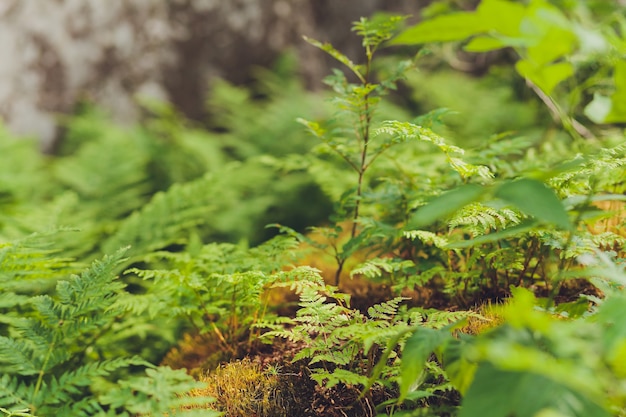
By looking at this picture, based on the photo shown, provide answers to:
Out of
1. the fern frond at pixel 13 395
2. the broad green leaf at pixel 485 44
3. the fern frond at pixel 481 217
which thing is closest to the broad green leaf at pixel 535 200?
the broad green leaf at pixel 485 44

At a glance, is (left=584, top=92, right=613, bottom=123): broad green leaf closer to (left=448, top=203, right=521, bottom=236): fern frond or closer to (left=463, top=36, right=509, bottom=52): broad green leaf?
(left=463, top=36, right=509, bottom=52): broad green leaf

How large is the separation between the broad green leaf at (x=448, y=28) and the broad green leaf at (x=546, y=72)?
12 centimetres

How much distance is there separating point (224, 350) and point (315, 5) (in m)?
5.28

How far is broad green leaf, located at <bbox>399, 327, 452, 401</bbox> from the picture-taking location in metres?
1.08

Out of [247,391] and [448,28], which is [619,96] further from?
[247,391]

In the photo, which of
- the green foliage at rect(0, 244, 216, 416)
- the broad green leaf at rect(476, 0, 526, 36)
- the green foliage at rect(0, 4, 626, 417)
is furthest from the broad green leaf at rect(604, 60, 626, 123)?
the green foliage at rect(0, 244, 216, 416)

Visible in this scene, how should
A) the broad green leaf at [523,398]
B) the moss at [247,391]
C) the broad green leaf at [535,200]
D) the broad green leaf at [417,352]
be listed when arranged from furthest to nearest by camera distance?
the moss at [247,391] < the broad green leaf at [417,352] < the broad green leaf at [535,200] < the broad green leaf at [523,398]

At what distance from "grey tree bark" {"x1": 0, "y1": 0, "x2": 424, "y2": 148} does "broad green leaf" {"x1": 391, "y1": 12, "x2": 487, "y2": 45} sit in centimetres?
447

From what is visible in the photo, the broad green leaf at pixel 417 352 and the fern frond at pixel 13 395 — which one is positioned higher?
the broad green leaf at pixel 417 352

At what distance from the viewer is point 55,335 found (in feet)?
4.91

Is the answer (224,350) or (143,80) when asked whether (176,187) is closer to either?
(224,350)

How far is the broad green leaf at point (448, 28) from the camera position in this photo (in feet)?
3.15

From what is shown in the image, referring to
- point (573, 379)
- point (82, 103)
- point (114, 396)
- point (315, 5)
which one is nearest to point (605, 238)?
point (573, 379)

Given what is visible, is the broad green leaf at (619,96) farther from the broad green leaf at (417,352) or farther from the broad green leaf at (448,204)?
the broad green leaf at (417,352)
